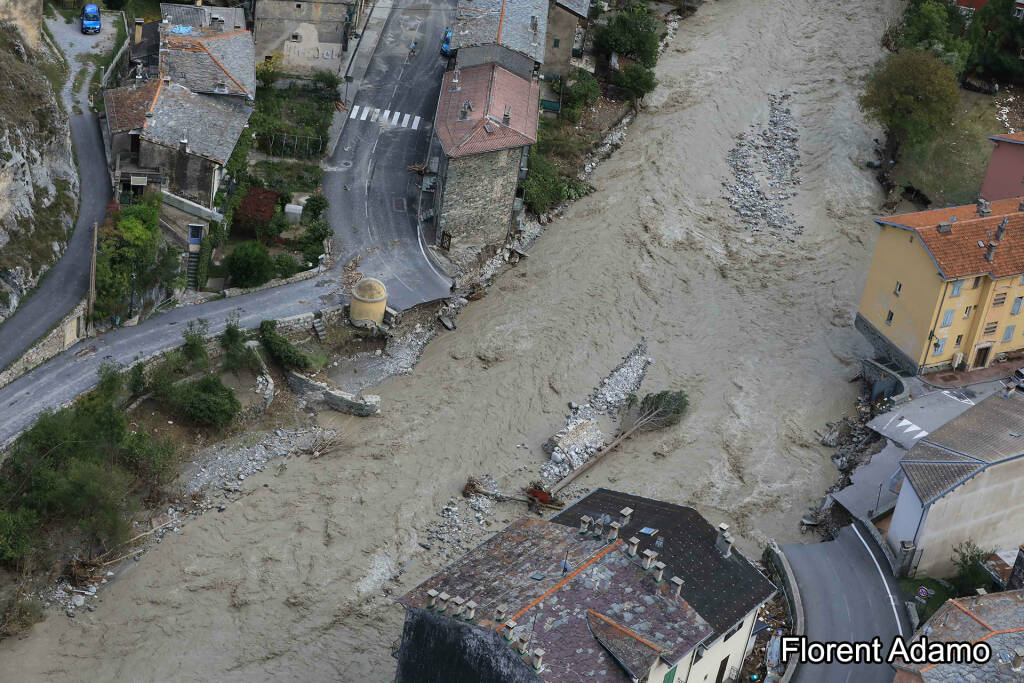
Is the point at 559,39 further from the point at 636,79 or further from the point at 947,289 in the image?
the point at 947,289

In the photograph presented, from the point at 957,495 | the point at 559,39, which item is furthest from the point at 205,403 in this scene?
the point at 559,39

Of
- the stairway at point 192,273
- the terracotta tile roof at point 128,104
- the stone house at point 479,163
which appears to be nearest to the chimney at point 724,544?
the stone house at point 479,163

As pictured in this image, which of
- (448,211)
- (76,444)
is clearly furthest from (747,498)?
(76,444)

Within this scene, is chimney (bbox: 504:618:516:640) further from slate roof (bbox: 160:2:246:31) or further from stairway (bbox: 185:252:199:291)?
slate roof (bbox: 160:2:246:31)

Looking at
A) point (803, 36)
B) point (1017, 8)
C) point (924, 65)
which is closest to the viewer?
point (924, 65)

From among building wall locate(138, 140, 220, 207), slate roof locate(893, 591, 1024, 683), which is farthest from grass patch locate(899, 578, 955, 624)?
building wall locate(138, 140, 220, 207)

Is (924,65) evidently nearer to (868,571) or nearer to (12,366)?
(868,571)
